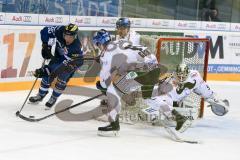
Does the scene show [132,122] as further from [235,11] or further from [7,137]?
[235,11]

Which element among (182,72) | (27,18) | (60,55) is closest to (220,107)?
(182,72)

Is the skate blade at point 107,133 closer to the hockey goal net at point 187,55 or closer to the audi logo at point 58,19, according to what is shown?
the hockey goal net at point 187,55

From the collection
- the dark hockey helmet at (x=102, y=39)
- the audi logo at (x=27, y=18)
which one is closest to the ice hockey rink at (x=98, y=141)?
the dark hockey helmet at (x=102, y=39)

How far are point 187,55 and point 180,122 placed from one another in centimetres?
149

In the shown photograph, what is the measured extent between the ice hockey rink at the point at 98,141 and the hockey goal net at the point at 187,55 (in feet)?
0.78

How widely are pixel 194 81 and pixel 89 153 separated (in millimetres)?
1754

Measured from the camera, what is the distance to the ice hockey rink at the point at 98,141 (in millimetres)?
4773

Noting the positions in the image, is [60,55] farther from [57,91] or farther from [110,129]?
[110,129]

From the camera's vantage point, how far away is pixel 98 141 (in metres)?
5.29

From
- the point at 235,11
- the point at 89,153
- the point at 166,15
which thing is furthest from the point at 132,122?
the point at 235,11

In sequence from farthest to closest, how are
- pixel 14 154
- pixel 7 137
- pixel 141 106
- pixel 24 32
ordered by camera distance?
pixel 24 32
pixel 141 106
pixel 7 137
pixel 14 154

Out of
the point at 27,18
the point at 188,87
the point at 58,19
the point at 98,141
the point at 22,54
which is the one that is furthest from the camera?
the point at 58,19

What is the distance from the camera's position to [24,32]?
7828 mm

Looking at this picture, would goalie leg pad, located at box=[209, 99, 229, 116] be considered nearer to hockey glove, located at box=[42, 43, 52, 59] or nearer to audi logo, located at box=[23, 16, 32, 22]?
hockey glove, located at box=[42, 43, 52, 59]
